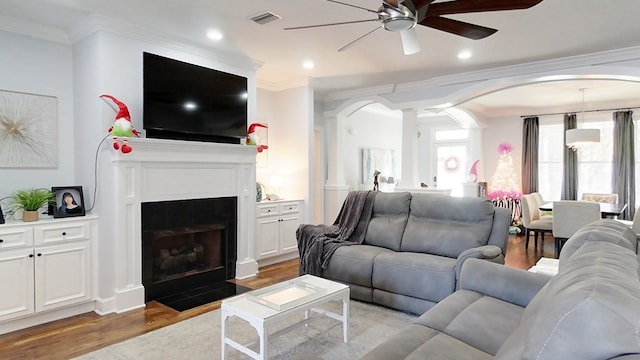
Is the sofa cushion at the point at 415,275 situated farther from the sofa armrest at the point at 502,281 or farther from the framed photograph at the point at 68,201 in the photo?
the framed photograph at the point at 68,201

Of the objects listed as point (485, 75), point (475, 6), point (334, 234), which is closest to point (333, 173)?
point (334, 234)

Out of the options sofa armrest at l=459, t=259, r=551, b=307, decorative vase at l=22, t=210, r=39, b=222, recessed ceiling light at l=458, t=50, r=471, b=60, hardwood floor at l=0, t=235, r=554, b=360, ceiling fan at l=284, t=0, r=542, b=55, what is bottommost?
hardwood floor at l=0, t=235, r=554, b=360

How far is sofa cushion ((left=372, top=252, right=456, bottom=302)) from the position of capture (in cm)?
321

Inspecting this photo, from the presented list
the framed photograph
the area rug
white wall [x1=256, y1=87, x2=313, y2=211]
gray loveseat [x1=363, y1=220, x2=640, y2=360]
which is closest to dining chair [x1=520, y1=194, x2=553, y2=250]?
white wall [x1=256, y1=87, x2=313, y2=211]

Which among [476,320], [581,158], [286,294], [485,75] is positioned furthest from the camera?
[581,158]

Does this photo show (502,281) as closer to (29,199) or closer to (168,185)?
(168,185)

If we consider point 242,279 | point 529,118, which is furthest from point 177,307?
point 529,118

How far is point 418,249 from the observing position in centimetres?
381

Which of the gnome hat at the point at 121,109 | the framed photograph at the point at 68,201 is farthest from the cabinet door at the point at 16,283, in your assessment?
the gnome hat at the point at 121,109

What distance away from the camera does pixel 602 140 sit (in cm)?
739

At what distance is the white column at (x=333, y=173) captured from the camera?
6.67 metres

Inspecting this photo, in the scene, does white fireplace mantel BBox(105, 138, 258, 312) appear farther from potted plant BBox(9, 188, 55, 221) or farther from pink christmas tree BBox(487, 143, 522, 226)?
pink christmas tree BBox(487, 143, 522, 226)

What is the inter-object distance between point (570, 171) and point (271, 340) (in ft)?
24.4

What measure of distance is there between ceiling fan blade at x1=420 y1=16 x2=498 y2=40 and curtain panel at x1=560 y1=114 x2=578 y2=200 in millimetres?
6333
